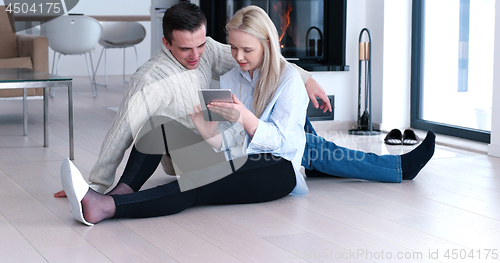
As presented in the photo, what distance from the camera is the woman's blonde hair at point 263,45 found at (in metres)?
2.04

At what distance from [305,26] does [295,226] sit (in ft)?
8.39

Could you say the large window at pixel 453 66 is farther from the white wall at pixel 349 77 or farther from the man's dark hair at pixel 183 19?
the man's dark hair at pixel 183 19

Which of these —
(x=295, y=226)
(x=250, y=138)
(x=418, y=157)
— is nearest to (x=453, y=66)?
(x=418, y=157)

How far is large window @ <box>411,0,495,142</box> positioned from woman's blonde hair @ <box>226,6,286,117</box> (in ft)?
6.47

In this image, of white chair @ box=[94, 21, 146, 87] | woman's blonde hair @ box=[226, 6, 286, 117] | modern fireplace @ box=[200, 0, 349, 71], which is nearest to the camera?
woman's blonde hair @ box=[226, 6, 286, 117]

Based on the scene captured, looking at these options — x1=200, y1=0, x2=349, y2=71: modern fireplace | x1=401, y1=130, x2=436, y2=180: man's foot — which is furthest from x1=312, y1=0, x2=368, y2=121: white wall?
x1=401, y1=130, x2=436, y2=180: man's foot

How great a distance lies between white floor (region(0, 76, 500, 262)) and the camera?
168 cm

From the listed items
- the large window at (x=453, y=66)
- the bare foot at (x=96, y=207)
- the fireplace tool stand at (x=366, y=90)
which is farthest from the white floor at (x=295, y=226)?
the fireplace tool stand at (x=366, y=90)

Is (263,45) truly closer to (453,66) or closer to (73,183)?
(73,183)

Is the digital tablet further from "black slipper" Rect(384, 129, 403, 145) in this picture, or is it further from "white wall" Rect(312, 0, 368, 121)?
"white wall" Rect(312, 0, 368, 121)

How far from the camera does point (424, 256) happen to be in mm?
1652

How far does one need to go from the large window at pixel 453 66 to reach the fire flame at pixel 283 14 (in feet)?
2.85

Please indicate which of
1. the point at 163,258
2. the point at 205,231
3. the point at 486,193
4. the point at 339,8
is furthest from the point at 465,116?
the point at 163,258

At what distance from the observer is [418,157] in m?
2.50
